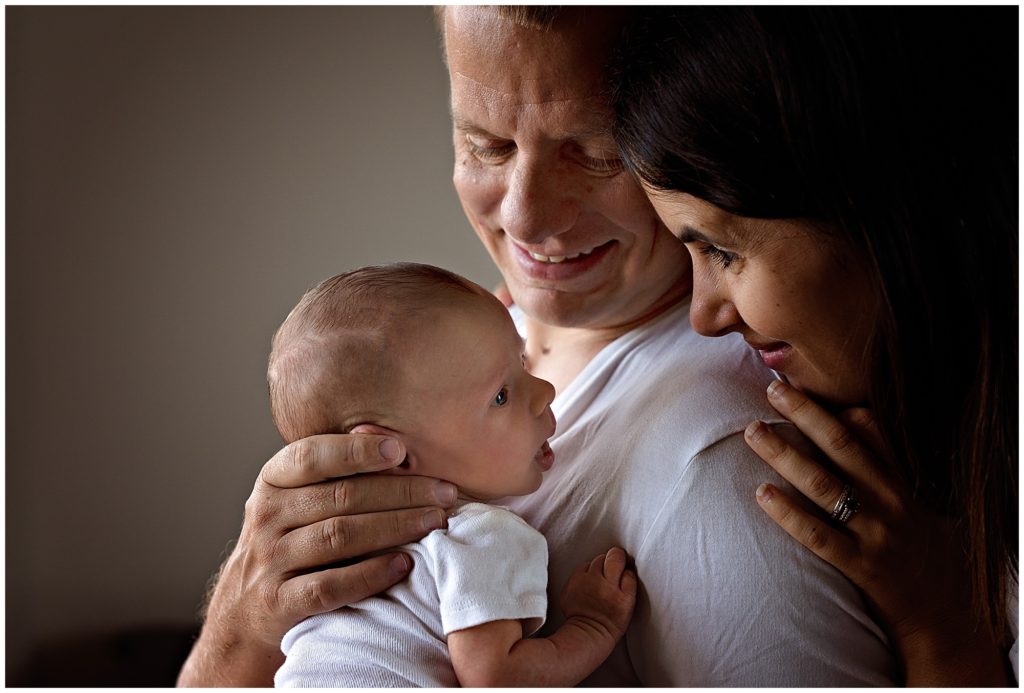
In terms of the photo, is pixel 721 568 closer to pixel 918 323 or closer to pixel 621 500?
pixel 621 500

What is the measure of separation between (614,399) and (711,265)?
224mm

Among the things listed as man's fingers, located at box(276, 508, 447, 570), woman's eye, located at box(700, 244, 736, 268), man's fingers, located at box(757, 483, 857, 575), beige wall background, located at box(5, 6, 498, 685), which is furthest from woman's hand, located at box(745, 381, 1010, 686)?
beige wall background, located at box(5, 6, 498, 685)

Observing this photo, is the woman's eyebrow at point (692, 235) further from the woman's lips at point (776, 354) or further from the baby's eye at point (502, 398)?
the baby's eye at point (502, 398)

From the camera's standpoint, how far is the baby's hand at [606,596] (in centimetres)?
111

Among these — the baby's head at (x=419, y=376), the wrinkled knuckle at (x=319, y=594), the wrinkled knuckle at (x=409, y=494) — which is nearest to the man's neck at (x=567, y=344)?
the baby's head at (x=419, y=376)

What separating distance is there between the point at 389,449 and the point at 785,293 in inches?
17.8

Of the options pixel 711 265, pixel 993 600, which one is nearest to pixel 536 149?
pixel 711 265

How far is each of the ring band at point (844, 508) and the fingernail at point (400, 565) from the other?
1.55 feet

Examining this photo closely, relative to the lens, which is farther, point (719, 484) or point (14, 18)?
point (14, 18)

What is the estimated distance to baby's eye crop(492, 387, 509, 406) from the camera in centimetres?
119

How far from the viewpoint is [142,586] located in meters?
3.56

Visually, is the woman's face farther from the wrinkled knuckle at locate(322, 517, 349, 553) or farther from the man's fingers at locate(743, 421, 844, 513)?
the wrinkled knuckle at locate(322, 517, 349, 553)

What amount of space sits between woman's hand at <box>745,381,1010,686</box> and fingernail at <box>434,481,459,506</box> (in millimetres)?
335

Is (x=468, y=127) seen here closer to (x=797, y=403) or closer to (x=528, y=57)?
(x=528, y=57)
